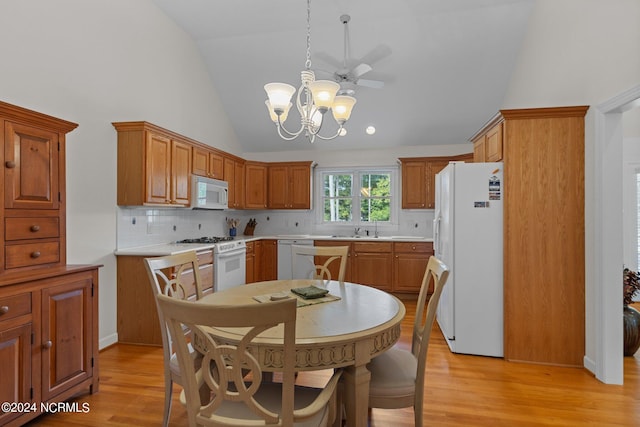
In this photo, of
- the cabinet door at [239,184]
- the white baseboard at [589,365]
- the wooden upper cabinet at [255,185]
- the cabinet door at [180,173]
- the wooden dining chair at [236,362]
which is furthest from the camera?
the wooden upper cabinet at [255,185]

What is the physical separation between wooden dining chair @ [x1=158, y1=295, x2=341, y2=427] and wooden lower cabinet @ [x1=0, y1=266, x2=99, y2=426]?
131cm

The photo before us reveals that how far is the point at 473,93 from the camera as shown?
4852 mm

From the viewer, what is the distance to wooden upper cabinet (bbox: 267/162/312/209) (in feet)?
19.3

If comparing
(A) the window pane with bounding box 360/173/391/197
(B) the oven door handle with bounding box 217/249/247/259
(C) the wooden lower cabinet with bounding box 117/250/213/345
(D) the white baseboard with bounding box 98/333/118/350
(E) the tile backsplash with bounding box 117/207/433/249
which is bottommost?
(D) the white baseboard with bounding box 98/333/118/350

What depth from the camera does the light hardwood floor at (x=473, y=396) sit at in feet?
6.96

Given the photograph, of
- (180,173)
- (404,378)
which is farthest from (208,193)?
(404,378)

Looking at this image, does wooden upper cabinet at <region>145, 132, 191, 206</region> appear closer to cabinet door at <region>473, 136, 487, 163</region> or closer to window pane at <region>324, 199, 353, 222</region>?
window pane at <region>324, 199, 353, 222</region>

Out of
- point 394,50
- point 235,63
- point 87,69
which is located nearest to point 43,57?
point 87,69

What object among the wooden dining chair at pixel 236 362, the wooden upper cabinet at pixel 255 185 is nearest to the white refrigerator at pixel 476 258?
the wooden dining chair at pixel 236 362

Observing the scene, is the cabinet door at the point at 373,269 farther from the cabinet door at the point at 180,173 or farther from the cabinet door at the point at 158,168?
the cabinet door at the point at 158,168

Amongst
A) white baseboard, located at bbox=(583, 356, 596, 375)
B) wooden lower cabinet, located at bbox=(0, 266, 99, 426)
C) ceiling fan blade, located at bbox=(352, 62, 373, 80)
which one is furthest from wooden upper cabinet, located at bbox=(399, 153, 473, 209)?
wooden lower cabinet, located at bbox=(0, 266, 99, 426)

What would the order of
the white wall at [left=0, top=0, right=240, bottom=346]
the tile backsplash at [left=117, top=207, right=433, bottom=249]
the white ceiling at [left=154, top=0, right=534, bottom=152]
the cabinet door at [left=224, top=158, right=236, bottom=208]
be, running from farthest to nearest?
the cabinet door at [left=224, top=158, right=236, bottom=208] < the white ceiling at [left=154, top=0, right=534, bottom=152] < the tile backsplash at [left=117, top=207, right=433, bottom=249] < the white wall at [left=0, top=0, right=240, bottom=346]

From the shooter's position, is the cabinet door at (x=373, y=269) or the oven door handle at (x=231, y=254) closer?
the oven door handle at (x=231, y=254)

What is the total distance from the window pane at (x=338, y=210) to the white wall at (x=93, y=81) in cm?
299
